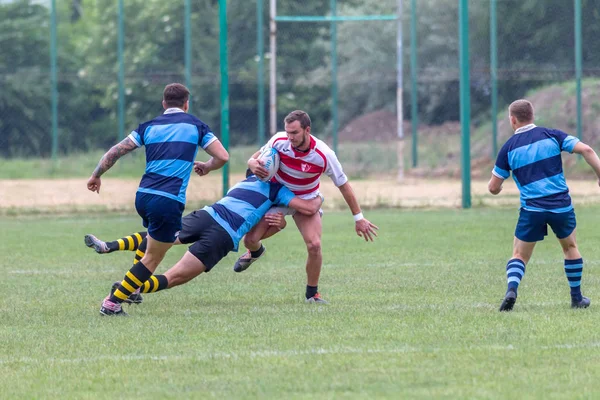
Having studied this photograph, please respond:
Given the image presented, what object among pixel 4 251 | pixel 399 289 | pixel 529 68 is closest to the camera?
pixel 399 289

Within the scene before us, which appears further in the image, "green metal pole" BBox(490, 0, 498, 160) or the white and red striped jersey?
"green metal pole" BBox(490, 0, 498, 160)

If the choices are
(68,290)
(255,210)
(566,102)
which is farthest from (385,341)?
(566,102)

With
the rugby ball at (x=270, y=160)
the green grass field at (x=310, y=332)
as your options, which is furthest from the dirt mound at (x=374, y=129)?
the rugby ball at (x=270, y=160)

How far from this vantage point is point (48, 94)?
27062mm

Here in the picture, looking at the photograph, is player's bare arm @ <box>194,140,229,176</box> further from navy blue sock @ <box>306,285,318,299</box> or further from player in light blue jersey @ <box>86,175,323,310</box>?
navy blue sock @ <box>306,285,318,299</box>

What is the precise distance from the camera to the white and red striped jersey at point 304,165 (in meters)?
8.90

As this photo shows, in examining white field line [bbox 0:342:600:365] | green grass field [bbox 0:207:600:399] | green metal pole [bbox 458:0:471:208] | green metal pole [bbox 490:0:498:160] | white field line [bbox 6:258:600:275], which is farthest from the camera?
green metal pole [bbox 490:0:498:160]

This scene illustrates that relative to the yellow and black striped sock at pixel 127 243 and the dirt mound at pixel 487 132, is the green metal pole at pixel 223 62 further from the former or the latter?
the dirt mound at pixel 487 132

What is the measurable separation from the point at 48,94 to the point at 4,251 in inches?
550

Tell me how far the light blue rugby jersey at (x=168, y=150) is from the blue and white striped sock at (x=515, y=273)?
97.5 inches

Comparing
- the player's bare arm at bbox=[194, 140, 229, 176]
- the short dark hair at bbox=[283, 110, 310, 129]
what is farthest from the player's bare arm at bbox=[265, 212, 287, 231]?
the short dark hair at bbox=[283, 110, 310, 129]

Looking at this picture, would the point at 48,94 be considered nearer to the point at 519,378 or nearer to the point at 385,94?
the point at 385,94

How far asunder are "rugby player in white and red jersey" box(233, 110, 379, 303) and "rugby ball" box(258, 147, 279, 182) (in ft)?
0.11

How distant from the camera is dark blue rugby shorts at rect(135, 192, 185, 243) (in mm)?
8438
